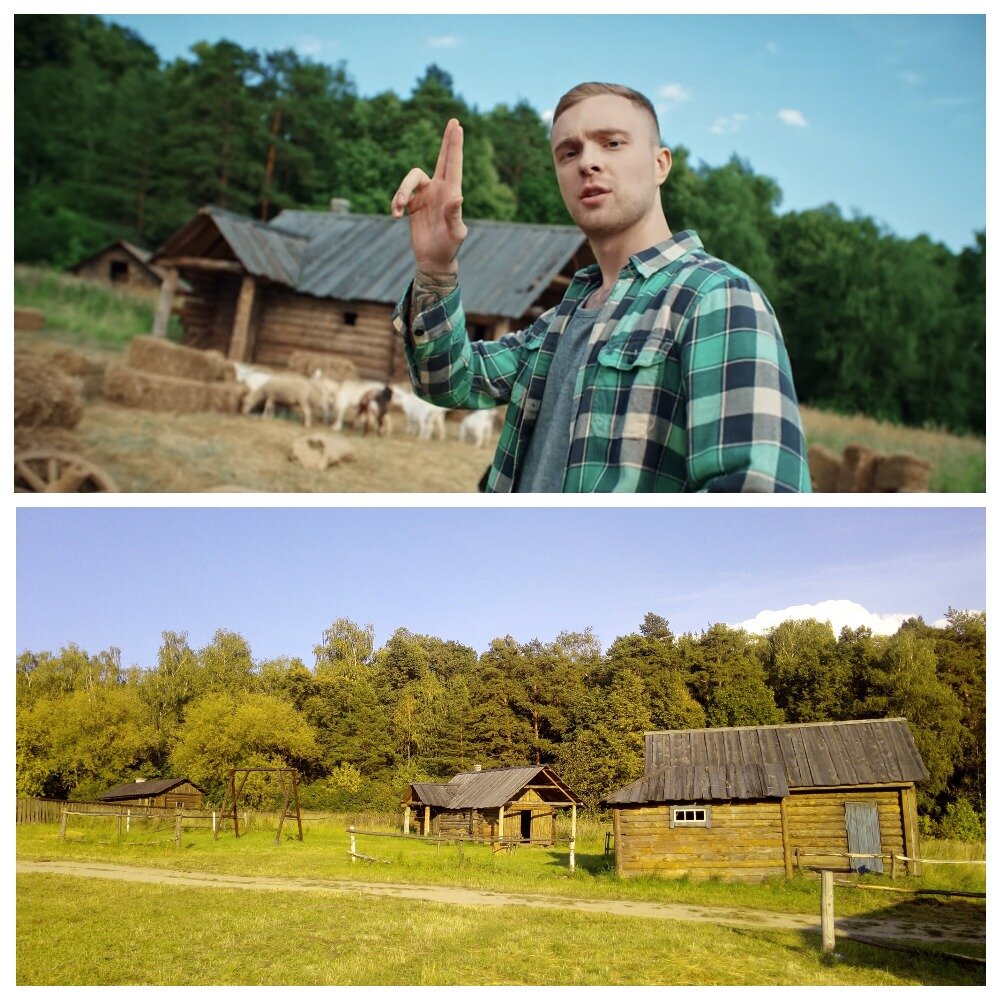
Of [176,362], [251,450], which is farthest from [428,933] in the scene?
[176,362]

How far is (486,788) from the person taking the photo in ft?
8.48

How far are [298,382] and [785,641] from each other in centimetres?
580

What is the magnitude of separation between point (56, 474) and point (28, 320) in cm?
512

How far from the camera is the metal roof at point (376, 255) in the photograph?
348 inches

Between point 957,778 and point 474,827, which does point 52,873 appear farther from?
point 957,778

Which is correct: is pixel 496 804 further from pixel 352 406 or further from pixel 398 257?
pixel 398 257

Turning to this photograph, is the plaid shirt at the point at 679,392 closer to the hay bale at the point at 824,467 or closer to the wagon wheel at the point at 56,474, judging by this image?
the wagon wheel at the point at 56,474

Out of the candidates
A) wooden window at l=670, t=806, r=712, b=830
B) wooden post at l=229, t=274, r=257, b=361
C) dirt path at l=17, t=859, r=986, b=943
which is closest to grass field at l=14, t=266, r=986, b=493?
wooden post at l=229, t=274, r=257, b=361

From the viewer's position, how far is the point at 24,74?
1284 centimetres

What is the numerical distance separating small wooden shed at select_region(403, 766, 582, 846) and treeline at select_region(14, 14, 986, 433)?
6.57m

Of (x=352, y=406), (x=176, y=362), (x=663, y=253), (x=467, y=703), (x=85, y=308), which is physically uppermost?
(x=85, y=308)

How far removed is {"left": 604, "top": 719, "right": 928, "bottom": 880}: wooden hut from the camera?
248 cm

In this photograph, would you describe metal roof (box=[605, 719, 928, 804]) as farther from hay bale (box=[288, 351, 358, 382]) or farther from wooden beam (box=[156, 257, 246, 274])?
wooden beam (box=[156, 257, 246, 274])
